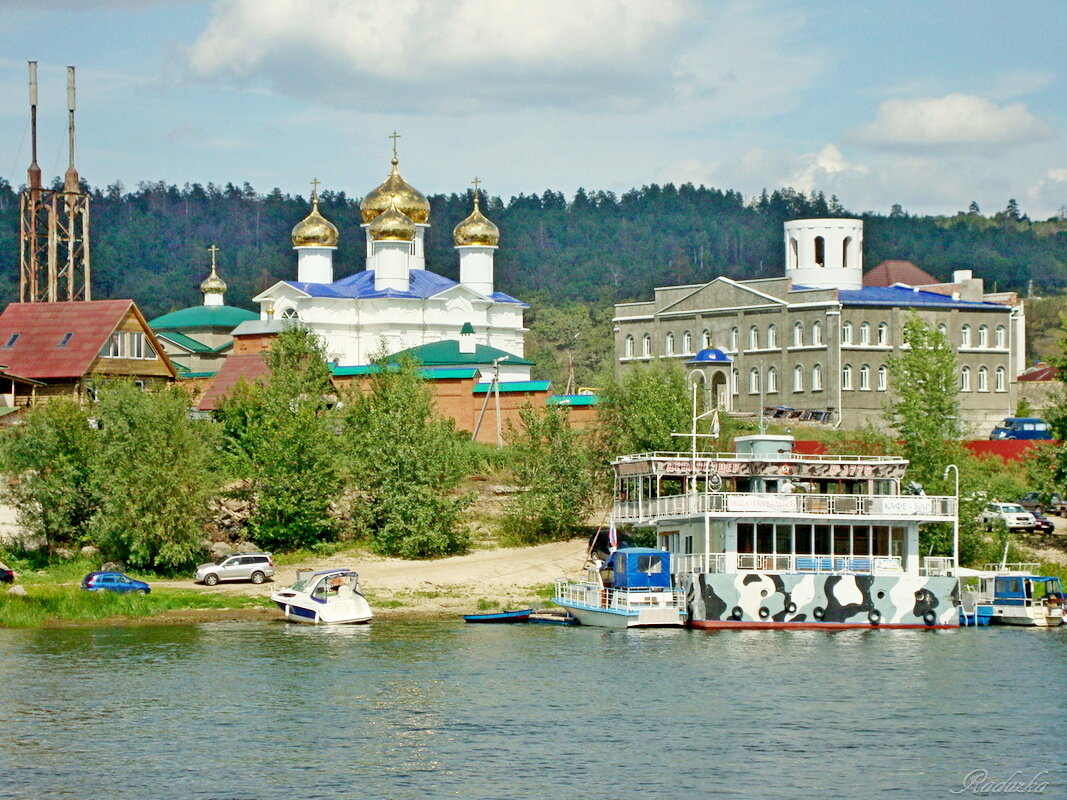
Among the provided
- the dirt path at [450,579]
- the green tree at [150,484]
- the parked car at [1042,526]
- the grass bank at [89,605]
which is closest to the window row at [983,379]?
the parked car at [1042,526]

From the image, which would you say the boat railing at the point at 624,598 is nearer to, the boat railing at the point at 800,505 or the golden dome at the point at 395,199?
the boat railing at the point at 800,505

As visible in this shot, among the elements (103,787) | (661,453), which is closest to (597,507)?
(661,453)

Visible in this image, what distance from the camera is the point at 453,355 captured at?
280ft

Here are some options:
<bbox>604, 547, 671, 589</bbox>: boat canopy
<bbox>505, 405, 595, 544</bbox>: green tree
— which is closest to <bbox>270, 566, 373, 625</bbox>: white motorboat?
<bbox>604, 547, 671, 589</bbox>: boat canopy

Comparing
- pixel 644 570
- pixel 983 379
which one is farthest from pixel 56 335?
pixel 983 379

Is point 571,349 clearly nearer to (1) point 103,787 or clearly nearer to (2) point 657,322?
(2) point 657,322

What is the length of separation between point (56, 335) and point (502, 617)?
31.7 meters

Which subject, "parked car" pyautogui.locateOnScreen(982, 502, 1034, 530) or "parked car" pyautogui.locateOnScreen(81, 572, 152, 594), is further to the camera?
"parked car" pyautogui.locateOnScreen(982, 502, 1034, 530)

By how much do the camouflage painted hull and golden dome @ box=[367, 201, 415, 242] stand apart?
47620mm

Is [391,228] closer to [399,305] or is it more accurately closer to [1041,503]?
[399,305]

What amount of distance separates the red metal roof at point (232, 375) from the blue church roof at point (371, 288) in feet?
42.8

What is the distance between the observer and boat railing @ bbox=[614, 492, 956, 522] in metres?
47.2

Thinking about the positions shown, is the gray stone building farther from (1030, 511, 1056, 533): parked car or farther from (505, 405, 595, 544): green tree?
(505, 405, 595, 544): green tree

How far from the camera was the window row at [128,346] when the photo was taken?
234 feet
